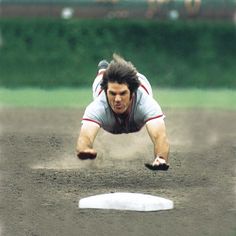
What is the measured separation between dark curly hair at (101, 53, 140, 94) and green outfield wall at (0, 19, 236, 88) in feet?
46.1

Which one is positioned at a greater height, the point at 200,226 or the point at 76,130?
the point at 200,226

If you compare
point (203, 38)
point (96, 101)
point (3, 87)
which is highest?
point (96, 101)

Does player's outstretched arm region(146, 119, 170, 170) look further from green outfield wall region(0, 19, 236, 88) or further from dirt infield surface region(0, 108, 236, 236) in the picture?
green outfield wall region(0, 19, 236, 88)

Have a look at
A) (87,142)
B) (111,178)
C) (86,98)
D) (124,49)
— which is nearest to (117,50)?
(124,49)

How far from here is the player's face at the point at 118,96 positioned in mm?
9516

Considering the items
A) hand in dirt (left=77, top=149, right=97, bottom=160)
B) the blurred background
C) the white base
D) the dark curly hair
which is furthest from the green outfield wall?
hand in dirt (left=77, top=149, right=97, bottom=160)

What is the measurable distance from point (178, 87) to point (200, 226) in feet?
52.1

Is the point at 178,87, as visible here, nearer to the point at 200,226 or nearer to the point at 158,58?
the point at 158,58

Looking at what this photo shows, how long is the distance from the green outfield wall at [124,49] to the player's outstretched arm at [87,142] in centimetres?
1416

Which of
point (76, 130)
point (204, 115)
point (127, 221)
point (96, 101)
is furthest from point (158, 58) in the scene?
point (127, 221)

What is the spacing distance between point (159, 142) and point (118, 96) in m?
0.71

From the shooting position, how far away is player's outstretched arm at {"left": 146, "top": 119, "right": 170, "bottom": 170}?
9144 millimetres

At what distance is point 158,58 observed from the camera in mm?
23984

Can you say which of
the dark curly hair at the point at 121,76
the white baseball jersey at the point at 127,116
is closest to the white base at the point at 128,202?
the white baseball jersey at the point at 127,116
